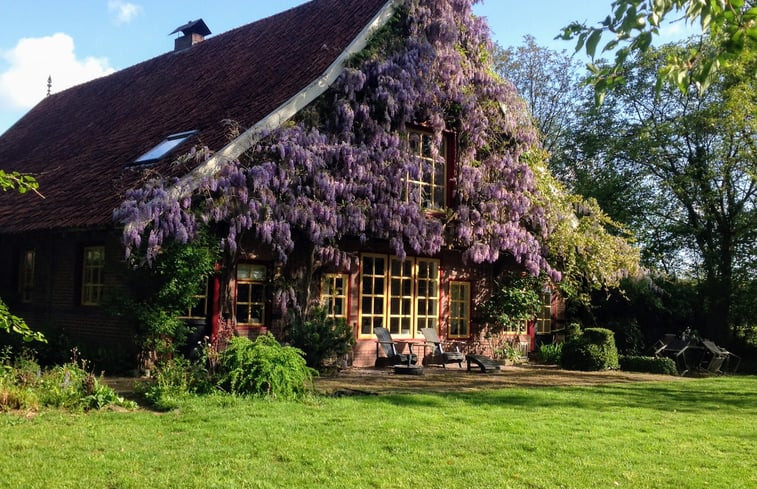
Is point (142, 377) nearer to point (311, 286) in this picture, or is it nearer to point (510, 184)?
point (311, 286)

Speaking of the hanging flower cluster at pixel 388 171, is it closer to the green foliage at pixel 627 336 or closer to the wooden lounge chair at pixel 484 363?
the wooden lounge chair at pixel 484 363

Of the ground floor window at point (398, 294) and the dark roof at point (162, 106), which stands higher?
the dark roof at point (162, 106)

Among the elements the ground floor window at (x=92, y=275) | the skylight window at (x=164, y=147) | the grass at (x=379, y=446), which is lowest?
the grass at (x=379, y=446)

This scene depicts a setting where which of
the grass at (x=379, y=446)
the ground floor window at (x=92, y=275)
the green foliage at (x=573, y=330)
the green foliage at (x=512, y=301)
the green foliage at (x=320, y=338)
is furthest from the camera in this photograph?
the green foliage at (x=573, y=330)

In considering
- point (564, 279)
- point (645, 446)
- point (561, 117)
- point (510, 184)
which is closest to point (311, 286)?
point (510, 184)

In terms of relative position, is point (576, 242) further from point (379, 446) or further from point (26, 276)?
point (26, 276)

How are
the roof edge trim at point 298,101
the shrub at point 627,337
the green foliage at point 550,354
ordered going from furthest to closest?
the shrub at point 627,337
the green foliage at point 550,354
the roof edge trim at point 298,101

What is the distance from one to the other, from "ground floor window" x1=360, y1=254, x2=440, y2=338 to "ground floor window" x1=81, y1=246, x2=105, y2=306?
5.26 metres

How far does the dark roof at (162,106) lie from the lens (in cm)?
1377

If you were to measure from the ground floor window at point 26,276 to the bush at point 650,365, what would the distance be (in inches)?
538

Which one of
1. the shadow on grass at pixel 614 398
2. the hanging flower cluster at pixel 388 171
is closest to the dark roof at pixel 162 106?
the hanging flower cluster at pixel 388 171

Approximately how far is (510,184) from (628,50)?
11.9 m

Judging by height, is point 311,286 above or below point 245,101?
below

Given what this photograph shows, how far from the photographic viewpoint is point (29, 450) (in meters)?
6.49
